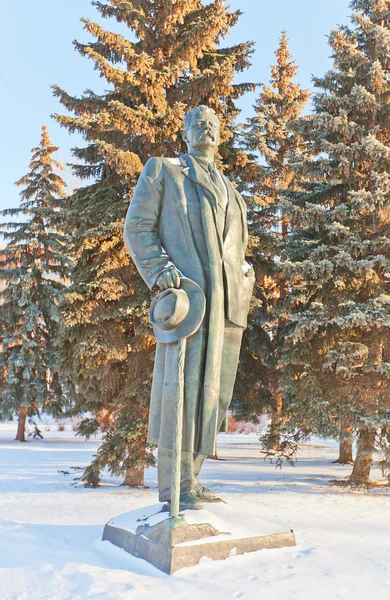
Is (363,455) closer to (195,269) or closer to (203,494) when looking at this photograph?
(203,494)

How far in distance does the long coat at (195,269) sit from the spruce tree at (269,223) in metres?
5.70

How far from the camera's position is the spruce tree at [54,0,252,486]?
920 centimetres

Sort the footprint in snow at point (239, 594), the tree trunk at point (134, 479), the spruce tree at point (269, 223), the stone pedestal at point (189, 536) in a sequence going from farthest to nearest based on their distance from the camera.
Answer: the spruce tree at point (269, 223) < the tree trunk at point (134, 479) < the stone pedestal at point (189, 536) < the footprint in snow at point (239, 594)

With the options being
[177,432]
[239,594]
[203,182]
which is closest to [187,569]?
[239,594]

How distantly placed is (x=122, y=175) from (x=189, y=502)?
7.57 metres

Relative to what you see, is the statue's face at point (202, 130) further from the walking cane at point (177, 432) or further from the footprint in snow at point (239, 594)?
the footprint in snow at point (239, 594)

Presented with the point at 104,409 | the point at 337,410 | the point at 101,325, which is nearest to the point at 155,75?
the point at 101,325

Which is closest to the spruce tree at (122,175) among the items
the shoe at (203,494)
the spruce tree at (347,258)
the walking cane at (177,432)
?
the spruce tree at (347,258)

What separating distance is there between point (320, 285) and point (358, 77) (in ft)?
14.5

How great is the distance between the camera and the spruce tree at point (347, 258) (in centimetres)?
920

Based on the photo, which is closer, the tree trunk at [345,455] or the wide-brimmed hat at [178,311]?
the wide-brimmed hat at [178,311]

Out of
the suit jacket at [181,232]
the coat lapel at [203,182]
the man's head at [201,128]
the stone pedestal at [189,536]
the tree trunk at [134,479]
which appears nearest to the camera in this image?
the stone pedestal at [189,536]

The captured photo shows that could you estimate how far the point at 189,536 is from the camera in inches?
131

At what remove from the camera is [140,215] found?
4.08 metres
